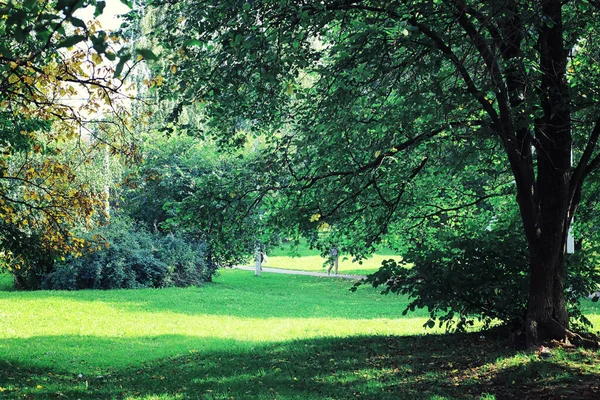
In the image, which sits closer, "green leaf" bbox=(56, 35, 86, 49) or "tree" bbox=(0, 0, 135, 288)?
"green leaf" bbox=(56, 35, 86, 49)

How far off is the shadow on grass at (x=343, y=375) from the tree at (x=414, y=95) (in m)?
1.17

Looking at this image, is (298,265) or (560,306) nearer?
(560,306)

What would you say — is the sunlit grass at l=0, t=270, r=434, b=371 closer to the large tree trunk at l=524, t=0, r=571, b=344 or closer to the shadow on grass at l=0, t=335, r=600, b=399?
the shadow on grass at l=0, t=335, r=600, b=399

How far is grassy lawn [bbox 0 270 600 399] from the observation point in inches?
263

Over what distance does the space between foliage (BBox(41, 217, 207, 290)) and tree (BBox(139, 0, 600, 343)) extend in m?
15.7

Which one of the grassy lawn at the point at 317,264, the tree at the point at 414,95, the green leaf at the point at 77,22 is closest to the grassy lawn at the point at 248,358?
the tree at the point at 414,95

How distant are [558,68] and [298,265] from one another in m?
36.4

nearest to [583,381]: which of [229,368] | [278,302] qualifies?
[229,368]

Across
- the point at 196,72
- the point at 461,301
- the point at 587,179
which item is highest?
the point at 196,72

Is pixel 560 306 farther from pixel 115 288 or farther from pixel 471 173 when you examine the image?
pixel 115 288

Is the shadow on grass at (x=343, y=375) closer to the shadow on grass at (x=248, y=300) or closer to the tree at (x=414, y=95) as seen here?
the tree at (x=414, y=95)

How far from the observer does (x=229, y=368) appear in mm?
8570

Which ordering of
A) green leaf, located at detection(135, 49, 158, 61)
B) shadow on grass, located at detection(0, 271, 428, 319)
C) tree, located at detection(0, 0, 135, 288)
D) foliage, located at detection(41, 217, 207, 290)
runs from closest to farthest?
green leaf, located at detection(135, 49, 158, 61)
tree, located at detection(0, 0, 135, 288)
shadow on grass, located at detection(0, 271, 428, 319)
foliage, located at detection(41, 217, 207, 290)

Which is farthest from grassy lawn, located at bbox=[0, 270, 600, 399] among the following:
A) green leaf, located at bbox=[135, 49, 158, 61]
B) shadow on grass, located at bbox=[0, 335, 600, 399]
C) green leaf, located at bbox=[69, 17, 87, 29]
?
Result: green leaf, located at bbox=[69, 17, 87, 29]
